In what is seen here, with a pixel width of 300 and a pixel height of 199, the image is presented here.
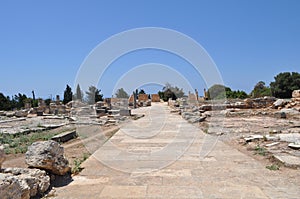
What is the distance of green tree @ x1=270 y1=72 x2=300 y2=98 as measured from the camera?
38594 mm

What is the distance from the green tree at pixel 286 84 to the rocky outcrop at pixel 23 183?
135 feet

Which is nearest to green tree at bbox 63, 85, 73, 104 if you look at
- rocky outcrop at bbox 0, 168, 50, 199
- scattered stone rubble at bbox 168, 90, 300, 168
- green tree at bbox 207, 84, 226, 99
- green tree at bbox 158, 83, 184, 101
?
green tree at bbox 158, 83, 184, 101

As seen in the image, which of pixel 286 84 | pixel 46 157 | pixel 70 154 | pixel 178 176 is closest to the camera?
pixel 46 157

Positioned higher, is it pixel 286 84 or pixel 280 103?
pixel 286 84

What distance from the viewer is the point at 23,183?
9.63ft

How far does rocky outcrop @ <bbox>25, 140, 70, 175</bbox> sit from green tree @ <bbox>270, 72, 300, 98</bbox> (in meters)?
40.6

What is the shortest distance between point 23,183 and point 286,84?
4395cm

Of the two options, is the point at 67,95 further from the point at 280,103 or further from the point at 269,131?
the point at 269,131

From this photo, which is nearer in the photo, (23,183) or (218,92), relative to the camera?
(23,183)

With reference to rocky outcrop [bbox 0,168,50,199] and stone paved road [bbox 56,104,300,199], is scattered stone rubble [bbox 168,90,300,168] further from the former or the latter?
rocky outcrop [bbox 0,168,50,199]

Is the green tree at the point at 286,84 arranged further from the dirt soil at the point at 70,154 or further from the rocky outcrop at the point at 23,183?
the rocky outcrop at the point at 23,183

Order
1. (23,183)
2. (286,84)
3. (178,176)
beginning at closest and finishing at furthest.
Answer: (23,183), (178,176), (286,84)

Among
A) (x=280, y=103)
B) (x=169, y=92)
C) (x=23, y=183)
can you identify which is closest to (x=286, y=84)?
(x=169, y=92)

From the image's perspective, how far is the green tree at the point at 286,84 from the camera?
3859 centimetres
